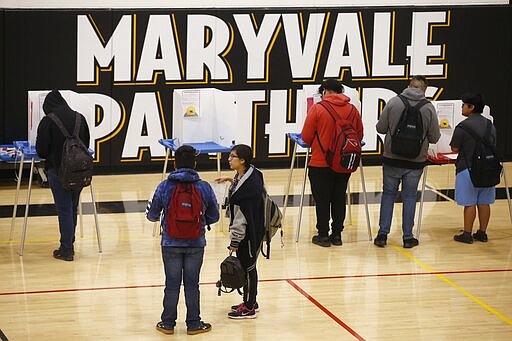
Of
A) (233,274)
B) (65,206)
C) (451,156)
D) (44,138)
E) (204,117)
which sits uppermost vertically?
(204,117)

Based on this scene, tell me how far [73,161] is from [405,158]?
10.1 feet

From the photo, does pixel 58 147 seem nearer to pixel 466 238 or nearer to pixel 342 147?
pixel 342 147

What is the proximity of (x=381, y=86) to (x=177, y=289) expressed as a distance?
720 centimetres

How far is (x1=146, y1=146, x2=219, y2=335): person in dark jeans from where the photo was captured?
809cm

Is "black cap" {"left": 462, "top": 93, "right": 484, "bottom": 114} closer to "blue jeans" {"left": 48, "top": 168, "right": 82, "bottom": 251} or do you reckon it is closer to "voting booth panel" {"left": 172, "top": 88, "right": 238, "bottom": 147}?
"voting booth panel" {"left": 172, "top": 88, "right": 238, "bottom": 147}

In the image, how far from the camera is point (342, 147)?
1053cm

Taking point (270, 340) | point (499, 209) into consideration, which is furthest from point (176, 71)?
point (270, 340)

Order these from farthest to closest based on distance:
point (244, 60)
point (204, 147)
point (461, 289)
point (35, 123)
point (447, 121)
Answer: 1. point (244, 60)
2. point (447, 121)
3. point (35, 123)
4. point (204, 147)
5. point (461, 289)

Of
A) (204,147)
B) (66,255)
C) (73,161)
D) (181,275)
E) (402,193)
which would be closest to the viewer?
(181,275)

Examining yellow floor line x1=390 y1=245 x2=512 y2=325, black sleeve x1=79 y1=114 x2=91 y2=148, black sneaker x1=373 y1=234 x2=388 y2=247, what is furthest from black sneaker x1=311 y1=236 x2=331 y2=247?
black sleeve x1=79 y1=114 x2=91 y2=148

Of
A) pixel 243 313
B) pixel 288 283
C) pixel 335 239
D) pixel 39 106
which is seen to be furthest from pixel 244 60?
pixel 243 313

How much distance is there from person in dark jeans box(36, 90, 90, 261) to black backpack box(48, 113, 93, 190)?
0.04 metres

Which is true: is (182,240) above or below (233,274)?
above

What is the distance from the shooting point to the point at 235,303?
30.1 feet
